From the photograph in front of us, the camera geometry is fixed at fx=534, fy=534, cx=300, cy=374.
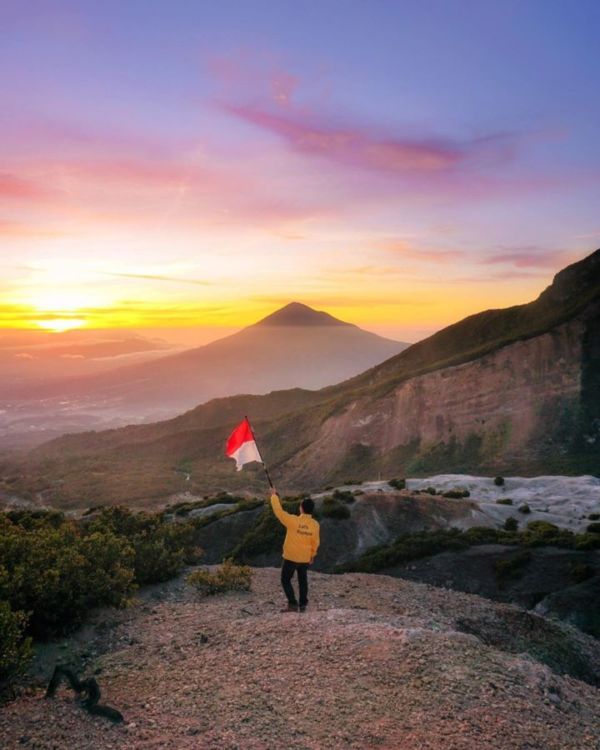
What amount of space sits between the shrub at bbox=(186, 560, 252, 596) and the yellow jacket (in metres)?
3.27

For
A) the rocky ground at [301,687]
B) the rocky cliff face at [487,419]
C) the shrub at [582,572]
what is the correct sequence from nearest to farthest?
the rocky ground at [301,687] → the shrub at [582,572] → the rocky cliff face at [487,419]

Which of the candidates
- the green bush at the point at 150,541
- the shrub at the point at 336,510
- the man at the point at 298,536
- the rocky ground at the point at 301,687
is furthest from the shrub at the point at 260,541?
the man at the point at 298,536

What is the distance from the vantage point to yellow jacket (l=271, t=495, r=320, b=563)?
11.5 meters

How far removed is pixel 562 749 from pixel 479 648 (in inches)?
113

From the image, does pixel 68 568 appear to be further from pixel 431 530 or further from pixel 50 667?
pixel 431 530

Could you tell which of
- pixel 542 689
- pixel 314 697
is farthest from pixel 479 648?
pixel 314 697

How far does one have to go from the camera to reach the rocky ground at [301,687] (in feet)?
22.9

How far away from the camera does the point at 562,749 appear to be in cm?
689

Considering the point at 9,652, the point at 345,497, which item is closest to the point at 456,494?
the point at 345,497

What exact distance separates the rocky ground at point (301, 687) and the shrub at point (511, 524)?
57.4ft

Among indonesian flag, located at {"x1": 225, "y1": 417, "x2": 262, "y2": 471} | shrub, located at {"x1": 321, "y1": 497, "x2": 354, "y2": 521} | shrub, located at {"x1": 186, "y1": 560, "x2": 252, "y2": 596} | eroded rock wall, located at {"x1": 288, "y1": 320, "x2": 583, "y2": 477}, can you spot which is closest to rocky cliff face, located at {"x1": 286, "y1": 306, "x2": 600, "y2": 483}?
eroded rock wall, located at {"x1": 288, "y1": 320, "x2": 583, "y2": 477}

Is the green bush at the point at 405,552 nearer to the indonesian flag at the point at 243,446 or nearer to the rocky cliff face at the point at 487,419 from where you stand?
the indonesian flag at the point at 243,446

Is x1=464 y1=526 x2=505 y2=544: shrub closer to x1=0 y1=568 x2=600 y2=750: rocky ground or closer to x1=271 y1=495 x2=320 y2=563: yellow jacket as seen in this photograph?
x1=0 y1=568 x2=600 y2=750: rocky ground

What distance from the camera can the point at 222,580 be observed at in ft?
46.7
